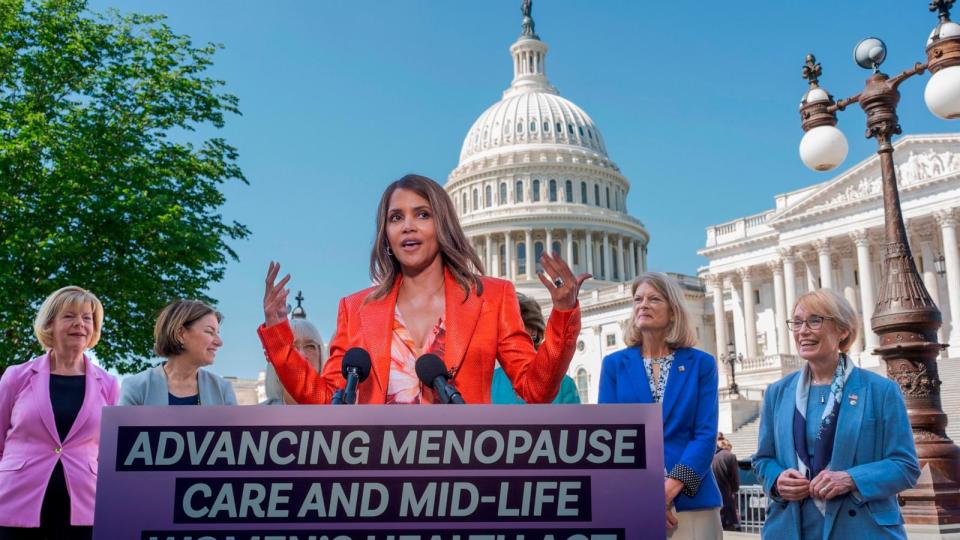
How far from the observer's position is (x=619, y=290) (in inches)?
3189

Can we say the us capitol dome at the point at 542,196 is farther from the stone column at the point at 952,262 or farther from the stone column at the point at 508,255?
the stone column at the point at 952,262

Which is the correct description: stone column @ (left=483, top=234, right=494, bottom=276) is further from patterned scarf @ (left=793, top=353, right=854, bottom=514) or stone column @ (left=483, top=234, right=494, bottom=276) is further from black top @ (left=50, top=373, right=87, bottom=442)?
patterned scarf @ (left=793, top=353, right=854, bottom=514)

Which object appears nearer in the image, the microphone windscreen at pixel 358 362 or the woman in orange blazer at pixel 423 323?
the microphone windscreen at pixel 358 362

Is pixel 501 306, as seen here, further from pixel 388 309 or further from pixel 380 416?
pixel 380 416

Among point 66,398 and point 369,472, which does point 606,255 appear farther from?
point 369,472

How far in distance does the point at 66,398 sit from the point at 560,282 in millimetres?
3947

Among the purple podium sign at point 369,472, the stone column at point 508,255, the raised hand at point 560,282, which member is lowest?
the purple podium sign at point 369,472

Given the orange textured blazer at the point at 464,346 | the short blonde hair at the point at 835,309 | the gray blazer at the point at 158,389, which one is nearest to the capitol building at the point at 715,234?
the short blonde hair at the point at 835,309

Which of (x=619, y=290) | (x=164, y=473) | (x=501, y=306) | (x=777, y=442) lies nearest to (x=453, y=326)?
(x=501, y=306)

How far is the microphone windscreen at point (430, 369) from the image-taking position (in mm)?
2889

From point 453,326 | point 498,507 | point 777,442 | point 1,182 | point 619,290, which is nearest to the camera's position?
point 498,507

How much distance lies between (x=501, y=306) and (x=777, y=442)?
242 cm

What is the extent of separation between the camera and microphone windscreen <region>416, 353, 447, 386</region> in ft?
9.48

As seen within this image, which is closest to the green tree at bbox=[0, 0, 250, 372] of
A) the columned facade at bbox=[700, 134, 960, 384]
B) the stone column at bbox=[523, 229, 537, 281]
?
the columned facade at bbox=[700, 134, 960, 384]
